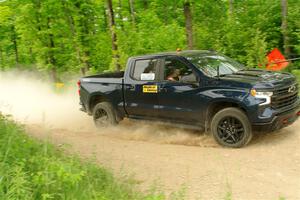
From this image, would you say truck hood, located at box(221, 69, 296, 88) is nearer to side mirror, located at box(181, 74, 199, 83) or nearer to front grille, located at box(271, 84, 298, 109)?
front grille, located at box(271, 84, 298, 109)

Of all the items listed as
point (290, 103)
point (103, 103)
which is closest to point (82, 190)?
point (290, 103)

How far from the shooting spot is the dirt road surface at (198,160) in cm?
573

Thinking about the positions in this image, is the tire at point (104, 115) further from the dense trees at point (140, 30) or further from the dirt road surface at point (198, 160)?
the dense trees at point (140, 30)

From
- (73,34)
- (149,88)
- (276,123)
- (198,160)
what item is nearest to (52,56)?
(73,34)

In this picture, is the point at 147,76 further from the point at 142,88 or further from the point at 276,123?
the point at 276,123

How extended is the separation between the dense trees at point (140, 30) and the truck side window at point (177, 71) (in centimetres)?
568

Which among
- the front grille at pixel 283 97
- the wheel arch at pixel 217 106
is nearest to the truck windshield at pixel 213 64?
the wheel arch at pixel 217 106

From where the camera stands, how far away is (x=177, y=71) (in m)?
8.73

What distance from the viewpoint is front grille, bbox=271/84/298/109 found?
754cm

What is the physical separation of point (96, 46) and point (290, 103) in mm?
19267

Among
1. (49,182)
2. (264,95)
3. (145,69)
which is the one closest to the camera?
(49,182)

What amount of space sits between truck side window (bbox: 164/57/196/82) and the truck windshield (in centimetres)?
21

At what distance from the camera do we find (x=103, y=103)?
407 inches

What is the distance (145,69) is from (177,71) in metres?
0.95
